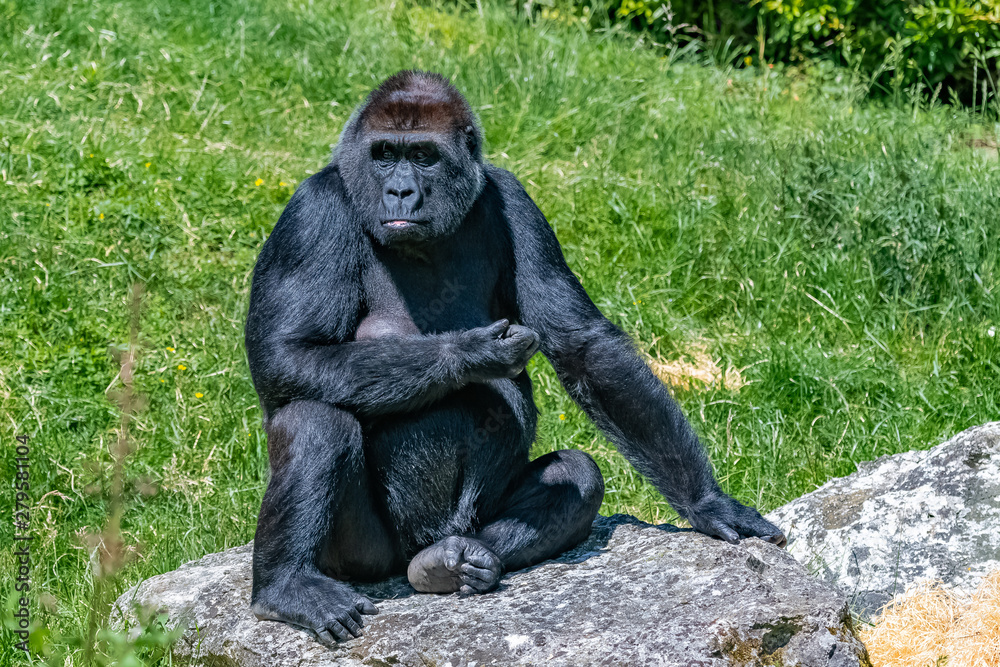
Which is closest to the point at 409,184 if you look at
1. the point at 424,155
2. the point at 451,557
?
the point at 424,155

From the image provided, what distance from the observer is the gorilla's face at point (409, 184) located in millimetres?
3523

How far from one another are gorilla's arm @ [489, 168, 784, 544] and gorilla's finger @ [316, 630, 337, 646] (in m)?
1.30

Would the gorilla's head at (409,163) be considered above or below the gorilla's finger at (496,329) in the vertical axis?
above

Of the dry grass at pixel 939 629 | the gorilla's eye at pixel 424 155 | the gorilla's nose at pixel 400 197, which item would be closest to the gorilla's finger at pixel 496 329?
the gorilla's nose at pixel 400 197

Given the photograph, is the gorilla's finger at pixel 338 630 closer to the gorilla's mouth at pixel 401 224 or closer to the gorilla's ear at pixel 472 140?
the gorilla's mouth at pixel 401 224

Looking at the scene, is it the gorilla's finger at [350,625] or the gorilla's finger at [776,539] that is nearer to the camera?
the gorilla's finger at [350,625]

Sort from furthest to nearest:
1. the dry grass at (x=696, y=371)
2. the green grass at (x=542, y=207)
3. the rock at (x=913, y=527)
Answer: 1. the dry grass at (x=696, y=371)
2. the green grass at (x=542, y=207)
3. the rock at (x=913, y=527)

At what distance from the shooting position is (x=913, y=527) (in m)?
4.30

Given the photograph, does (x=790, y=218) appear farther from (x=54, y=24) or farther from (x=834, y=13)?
(x=54, y=24)

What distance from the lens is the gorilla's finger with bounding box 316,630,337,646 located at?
322 cm

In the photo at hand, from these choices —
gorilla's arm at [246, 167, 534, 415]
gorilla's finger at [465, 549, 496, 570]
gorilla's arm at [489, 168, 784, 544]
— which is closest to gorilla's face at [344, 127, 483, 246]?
gorilla's arm at [246, 167, 534, 415]

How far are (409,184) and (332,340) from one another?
595 mm

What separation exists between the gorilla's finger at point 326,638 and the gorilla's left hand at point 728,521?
137cm

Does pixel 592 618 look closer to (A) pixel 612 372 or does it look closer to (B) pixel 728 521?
(B) pixel 728 521
